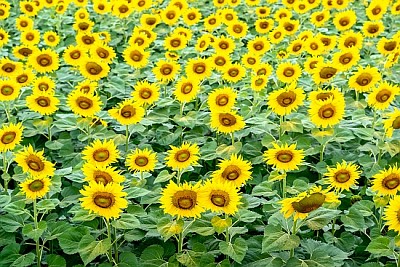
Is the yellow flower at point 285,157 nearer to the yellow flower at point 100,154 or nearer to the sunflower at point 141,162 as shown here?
the sunflower at point 141,162

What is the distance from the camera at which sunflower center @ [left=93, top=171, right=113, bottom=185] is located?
246 centimetres

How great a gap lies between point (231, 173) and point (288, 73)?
1399 millimetres

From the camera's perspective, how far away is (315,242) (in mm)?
2611

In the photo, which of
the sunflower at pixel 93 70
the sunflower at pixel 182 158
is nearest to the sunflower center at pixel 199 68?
the sunflower at pixel 93 70

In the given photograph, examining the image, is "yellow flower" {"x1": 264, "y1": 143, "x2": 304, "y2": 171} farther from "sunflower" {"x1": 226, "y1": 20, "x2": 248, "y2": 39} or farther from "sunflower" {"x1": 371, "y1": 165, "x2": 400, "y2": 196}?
"sunflower" {"x1": 226, "y1": 20, "x2": 248, "y2": 39}

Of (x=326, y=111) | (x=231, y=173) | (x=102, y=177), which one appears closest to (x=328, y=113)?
(x=326, y=111)

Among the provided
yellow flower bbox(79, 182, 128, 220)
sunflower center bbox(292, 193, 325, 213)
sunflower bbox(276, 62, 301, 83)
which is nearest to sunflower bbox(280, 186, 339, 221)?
sunflower center bbox(292, 193, 325, 213)

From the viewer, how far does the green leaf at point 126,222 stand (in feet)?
8.16

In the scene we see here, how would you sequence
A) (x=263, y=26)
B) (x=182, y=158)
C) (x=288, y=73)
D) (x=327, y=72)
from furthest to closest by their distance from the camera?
(x=263, y=26)
(x=288, y=73)
(x=327, y=72)
(x=182, y=158)

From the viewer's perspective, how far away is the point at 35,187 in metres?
2.56

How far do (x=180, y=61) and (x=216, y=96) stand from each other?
1.48 meters

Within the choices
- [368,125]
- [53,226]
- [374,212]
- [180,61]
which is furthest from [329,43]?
[53,226]

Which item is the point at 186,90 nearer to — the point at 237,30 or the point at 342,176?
the point at 342,176

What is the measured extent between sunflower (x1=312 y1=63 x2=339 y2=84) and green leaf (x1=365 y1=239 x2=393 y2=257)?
1337 mm
